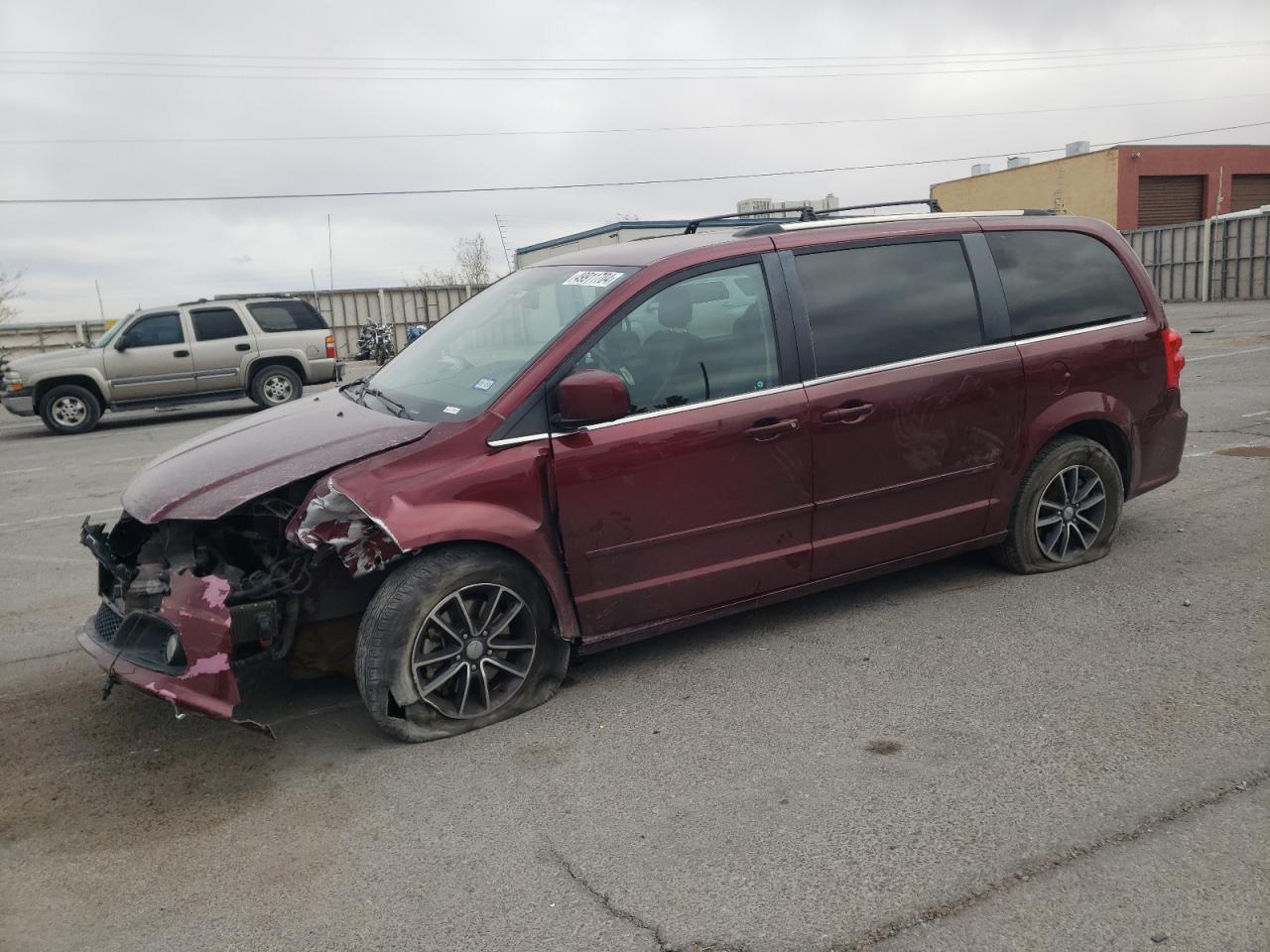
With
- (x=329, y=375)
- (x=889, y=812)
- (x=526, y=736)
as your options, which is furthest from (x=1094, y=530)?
(x=329, y=375)

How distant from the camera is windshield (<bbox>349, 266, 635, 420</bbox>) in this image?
165 inches

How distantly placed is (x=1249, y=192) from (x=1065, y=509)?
45.6 metres

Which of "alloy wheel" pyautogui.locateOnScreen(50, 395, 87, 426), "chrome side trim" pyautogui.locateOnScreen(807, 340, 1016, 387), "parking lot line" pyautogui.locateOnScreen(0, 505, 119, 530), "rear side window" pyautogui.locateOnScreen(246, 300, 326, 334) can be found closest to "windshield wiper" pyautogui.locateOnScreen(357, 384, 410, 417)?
"chrome side trim" pyautogui.locateOnScreen(807, 340, 1016, 387)

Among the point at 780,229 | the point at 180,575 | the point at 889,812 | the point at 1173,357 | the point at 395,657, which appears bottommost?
the point at 889,812

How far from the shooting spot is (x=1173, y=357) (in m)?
5.38

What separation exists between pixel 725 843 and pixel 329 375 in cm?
1658

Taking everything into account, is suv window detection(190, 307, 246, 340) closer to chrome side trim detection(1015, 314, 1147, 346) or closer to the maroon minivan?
the maroon minivan

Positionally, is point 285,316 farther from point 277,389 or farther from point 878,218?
point 878,218

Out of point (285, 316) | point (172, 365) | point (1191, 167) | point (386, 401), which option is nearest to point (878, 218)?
point (386, 401)

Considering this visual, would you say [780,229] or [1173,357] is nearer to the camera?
[780,229]

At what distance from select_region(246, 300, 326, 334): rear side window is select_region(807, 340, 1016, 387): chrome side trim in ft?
49.4

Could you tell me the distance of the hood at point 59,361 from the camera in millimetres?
16578

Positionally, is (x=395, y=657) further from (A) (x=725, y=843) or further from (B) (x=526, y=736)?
(A) (x=725, y=843)

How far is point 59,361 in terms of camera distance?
16.6m
